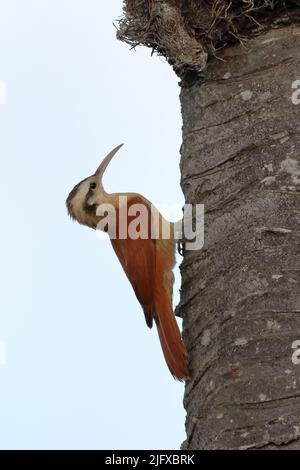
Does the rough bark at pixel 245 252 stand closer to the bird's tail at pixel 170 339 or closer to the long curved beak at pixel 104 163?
the bird's tail at pixel 170 339

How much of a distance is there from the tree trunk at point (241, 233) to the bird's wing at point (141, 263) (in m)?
0.92

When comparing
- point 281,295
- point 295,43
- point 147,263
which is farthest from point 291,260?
point 147,263

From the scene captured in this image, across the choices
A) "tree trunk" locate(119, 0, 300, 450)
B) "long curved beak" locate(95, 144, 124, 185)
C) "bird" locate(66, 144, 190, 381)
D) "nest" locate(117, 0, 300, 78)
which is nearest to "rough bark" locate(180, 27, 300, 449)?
"tree trunk" locate(119, 0, 300, 450)

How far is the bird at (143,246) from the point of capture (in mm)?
6133

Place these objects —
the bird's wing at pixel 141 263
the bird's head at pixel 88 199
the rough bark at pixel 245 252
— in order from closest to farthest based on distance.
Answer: the rough bark at pixel 245 252
the bird's wing at pixel 141 263
the bird's head at pixel 88 199

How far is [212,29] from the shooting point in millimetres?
6297

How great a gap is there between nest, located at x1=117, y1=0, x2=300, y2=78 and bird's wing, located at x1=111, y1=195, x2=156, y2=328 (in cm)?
132

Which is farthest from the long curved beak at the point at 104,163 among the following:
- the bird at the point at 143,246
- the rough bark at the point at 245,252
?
the rough bark at the point at 245,252

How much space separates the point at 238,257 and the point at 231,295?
0.21m

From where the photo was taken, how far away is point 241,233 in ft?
17.9

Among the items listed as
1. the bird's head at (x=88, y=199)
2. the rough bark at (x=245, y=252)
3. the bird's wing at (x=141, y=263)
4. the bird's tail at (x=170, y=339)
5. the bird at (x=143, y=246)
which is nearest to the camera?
the rough bark at (x=245, y=252)

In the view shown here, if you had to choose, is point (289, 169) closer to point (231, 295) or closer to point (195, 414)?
point (231, 295)

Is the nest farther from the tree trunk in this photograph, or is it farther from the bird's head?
the bird's head

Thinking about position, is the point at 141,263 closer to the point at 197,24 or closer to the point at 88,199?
the point at 88,199
